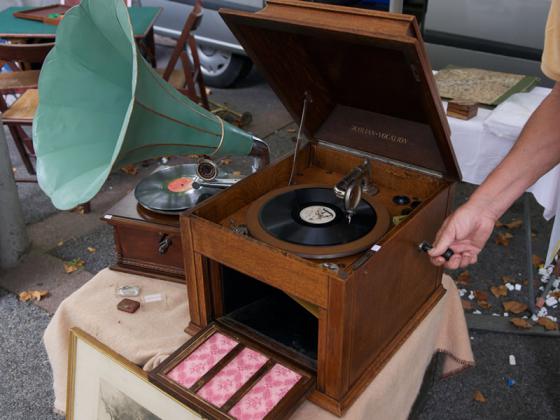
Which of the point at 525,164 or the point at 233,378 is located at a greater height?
the point at 525,164

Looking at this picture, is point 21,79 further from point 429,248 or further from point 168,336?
point 429,248

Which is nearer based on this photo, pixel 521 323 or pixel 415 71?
pixel 415 71

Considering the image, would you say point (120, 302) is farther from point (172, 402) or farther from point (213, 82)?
point (213, 82)

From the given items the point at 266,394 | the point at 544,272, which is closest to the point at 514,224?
the point at 544,272

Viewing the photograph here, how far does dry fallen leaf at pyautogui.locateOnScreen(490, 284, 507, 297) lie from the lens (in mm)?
2881

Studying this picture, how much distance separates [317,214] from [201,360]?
0.44 m

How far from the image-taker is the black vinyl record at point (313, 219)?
1262mm

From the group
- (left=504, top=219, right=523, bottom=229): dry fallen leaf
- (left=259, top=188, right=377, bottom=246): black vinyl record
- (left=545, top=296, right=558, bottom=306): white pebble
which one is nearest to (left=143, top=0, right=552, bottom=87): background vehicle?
(left=504, top=219, right=523, bottom=229): dry fallen leaf

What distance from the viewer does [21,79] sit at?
13.2 ft

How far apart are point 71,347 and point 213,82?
4.57 m

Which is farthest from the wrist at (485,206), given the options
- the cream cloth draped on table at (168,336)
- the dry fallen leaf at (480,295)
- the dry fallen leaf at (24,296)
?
the dry fallen leaf at (24,296)

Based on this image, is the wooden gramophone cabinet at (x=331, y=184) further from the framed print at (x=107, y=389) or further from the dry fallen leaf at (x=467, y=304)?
the dry fallen leaf at (x=467, y=304)

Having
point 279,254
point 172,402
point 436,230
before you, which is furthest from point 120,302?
point 436,230

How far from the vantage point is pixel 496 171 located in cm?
137
